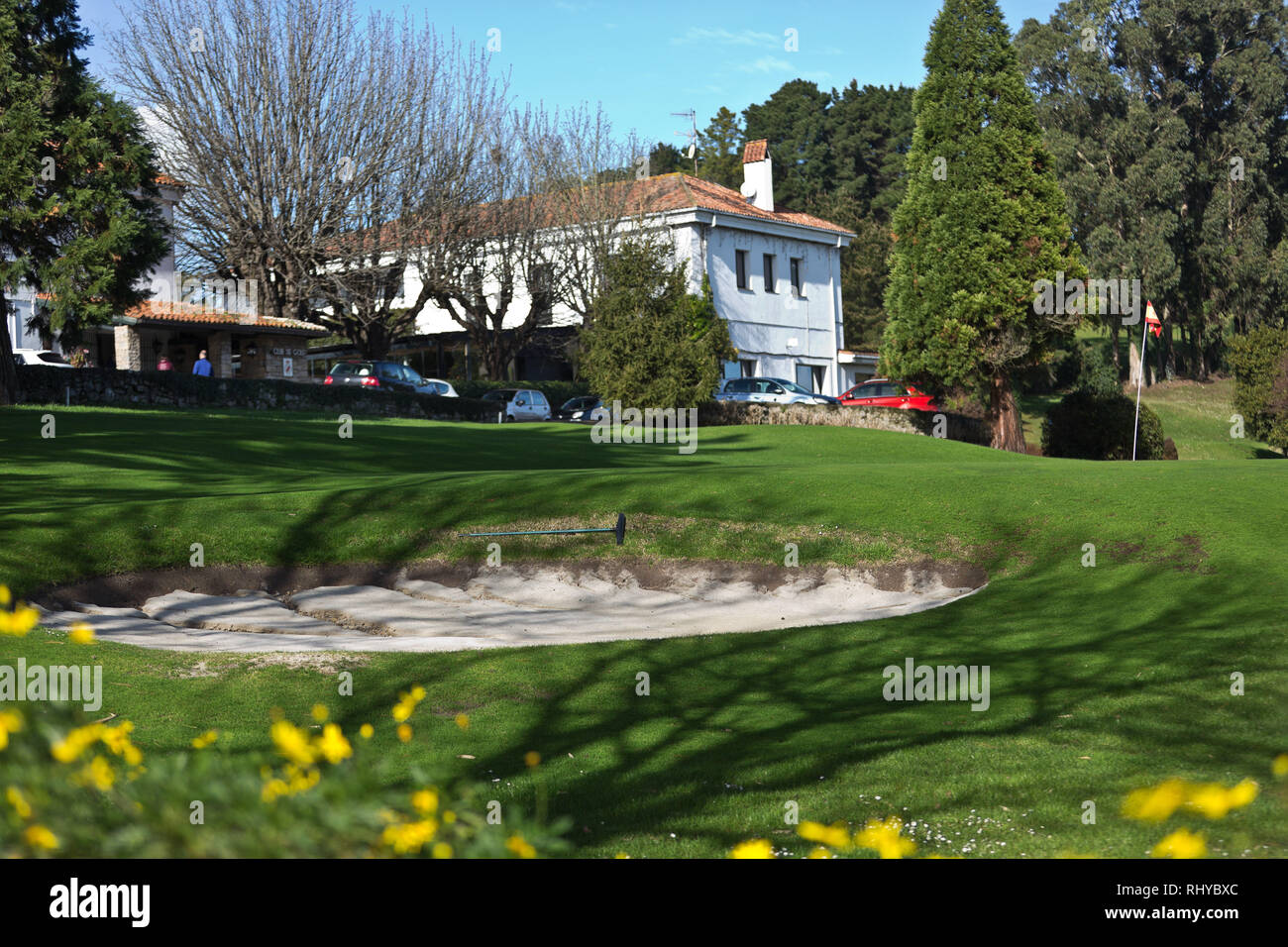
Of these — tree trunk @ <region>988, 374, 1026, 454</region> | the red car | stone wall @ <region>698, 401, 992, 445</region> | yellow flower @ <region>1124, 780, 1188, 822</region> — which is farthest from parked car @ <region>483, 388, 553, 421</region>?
yellow flower @ <region>1124, 780, 1188, 822</region>

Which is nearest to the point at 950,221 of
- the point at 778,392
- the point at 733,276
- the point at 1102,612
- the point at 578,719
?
the point at 778,392

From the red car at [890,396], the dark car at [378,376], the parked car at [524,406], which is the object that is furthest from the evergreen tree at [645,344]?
the dark car at [378,376]

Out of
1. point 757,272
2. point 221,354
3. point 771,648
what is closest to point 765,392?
point 757,272

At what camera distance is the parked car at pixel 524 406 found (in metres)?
45.9

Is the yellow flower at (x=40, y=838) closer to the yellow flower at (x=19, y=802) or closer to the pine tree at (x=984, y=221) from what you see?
the yellow flower at (x=19, y=802)

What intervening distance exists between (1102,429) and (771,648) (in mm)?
30231

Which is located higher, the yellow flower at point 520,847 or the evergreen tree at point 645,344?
the evergreen tree at point 645,344

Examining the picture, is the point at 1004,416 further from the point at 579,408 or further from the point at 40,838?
the point at 40,838

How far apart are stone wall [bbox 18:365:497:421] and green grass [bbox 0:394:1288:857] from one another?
8.63 metres

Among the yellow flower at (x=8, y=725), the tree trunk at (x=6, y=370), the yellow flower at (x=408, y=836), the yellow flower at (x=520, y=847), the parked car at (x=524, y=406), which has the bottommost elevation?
the yellow flower at (x=520, y=847)

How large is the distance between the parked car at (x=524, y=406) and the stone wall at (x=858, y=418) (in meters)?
9.74

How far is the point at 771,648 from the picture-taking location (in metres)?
12.1
